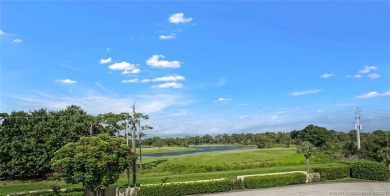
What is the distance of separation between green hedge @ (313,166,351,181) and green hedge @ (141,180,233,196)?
363 inches

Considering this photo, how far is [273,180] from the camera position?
2947cm

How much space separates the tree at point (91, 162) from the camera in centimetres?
2005

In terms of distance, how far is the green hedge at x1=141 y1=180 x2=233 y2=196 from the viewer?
25.0m

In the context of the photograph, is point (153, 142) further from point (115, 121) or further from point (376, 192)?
point (376, 192)

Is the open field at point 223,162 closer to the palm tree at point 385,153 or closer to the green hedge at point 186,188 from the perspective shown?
the palm tree at point 385,153

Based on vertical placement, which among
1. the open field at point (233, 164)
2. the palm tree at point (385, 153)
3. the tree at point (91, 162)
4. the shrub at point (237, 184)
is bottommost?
the open field at point (233, 164)

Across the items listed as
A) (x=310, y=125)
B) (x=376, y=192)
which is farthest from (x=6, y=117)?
(x=310, y=125)

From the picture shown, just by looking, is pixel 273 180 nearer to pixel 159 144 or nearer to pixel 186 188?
pixel 186 188

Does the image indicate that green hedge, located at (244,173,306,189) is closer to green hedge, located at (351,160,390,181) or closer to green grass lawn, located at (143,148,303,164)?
green hedge, located at (351,160,390,181)

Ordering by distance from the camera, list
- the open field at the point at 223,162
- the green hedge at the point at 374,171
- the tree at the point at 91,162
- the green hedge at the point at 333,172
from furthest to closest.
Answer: the open field at the point at 223,162
the green hedge at the point at 333,172
the green hedge at the point at 374,171
the tree at the point at 91,162

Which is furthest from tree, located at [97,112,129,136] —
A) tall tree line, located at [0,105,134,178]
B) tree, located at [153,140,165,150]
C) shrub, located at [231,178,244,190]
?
tree, located at [153,140,165,150]

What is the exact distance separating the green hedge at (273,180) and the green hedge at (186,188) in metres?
1.68

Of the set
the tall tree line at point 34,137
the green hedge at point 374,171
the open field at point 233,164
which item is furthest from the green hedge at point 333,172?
the tall tree line at point 34,137

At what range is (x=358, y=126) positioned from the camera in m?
50.7
